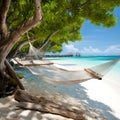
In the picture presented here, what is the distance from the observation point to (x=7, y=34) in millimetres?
5480

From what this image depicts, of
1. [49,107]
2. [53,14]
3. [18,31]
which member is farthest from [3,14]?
[53,14]

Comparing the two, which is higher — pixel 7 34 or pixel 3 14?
pixel 3 14

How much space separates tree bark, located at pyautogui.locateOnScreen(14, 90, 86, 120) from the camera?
452 centimetres

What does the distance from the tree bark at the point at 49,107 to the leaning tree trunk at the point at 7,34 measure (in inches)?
42.6

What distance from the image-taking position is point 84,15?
8719mm

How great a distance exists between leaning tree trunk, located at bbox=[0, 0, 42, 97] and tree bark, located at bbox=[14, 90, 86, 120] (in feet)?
3.55

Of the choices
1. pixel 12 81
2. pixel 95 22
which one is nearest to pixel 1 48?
pixel 12 81

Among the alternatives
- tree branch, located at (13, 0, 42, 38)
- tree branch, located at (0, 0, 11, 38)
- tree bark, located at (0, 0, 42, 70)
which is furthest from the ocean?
tree branch, located at (13, 0, 42, 38)

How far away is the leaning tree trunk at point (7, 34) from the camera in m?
4.57

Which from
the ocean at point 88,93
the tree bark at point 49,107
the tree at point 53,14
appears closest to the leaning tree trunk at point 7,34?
the tree at point 53,14

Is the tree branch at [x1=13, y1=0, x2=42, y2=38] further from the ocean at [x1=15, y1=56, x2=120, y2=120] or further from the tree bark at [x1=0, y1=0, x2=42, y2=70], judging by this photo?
the ocean at [x1=15, y1=56, x2=120, y2=120]

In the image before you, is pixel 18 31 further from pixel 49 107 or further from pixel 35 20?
pixel 49 107

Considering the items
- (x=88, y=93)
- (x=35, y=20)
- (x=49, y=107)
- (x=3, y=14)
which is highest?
(x=3, y=14)

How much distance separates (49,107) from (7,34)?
2.04 metres
